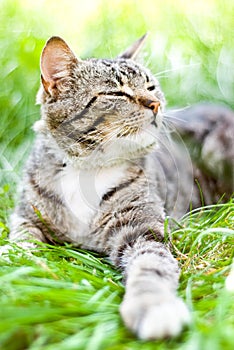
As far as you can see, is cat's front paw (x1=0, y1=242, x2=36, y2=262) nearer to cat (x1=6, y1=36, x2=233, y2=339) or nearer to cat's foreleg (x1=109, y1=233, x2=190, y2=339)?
cat (x1=6, y1=36, x2=233, y2=339)

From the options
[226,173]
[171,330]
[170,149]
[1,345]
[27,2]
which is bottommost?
[226,173]

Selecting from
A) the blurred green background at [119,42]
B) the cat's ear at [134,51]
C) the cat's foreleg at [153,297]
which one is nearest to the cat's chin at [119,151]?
the cat's foreleg at [153,297]

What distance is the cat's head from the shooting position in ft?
7.92

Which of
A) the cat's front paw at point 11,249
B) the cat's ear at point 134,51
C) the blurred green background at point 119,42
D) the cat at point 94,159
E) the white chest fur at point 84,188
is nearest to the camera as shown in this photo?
the cat's front paw at point 11,249

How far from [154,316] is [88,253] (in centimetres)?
90

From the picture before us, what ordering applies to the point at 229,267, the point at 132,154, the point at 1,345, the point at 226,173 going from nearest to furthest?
the point at 1,345 → the point at 229,267 → the point at 132,154 → the point at 226,173

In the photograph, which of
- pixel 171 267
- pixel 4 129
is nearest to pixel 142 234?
pixel 171 267

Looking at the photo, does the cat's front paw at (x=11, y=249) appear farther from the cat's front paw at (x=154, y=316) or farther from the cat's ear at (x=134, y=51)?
the cat's ear at (x=134, y=51)

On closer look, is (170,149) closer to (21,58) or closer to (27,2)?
(21,58)

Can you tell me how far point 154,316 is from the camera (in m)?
1.49

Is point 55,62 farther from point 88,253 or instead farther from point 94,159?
point 88,253

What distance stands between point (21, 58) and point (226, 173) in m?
1.83

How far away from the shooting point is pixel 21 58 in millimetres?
4016

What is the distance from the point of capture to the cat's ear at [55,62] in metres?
2.47
